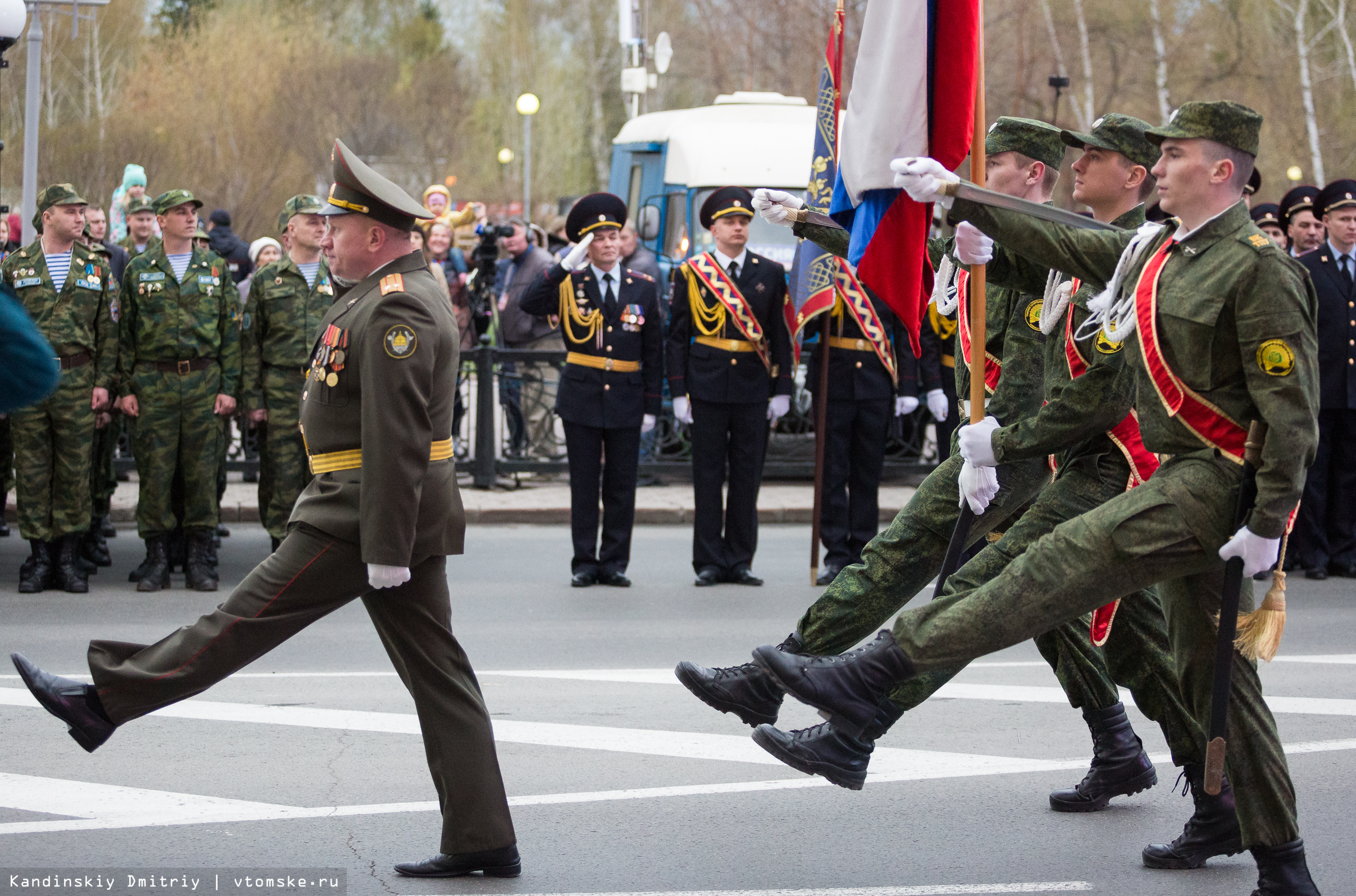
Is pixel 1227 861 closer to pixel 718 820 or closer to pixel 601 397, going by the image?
pixel 718 820

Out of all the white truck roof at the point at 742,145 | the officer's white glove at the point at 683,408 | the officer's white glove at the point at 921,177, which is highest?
the white truck roof at the point at 742,145

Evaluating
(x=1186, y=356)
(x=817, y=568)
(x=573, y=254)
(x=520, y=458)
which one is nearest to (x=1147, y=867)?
(x=1186, y=356)

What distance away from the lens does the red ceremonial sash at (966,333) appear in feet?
17.9

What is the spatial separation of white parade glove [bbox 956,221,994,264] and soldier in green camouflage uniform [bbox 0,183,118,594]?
6.24m

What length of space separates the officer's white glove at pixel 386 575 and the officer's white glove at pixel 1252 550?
6.92ft

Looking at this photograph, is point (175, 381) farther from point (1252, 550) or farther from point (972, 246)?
point (1252, 550)

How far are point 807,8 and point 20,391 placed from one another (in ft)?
117

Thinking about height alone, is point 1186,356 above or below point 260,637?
above

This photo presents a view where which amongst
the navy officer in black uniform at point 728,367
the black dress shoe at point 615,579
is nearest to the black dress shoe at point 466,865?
the black dress shoe at point 615,579

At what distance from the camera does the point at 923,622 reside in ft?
14.4

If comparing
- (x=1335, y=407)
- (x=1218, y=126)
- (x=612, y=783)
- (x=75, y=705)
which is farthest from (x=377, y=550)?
(x=1335, y=407)

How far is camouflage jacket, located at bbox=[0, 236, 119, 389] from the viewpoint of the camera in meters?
9.42

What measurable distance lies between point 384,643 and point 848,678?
126 cm

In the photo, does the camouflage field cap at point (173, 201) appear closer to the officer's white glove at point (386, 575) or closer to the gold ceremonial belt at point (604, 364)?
the gold ceremonial belt at point (604, 364)
